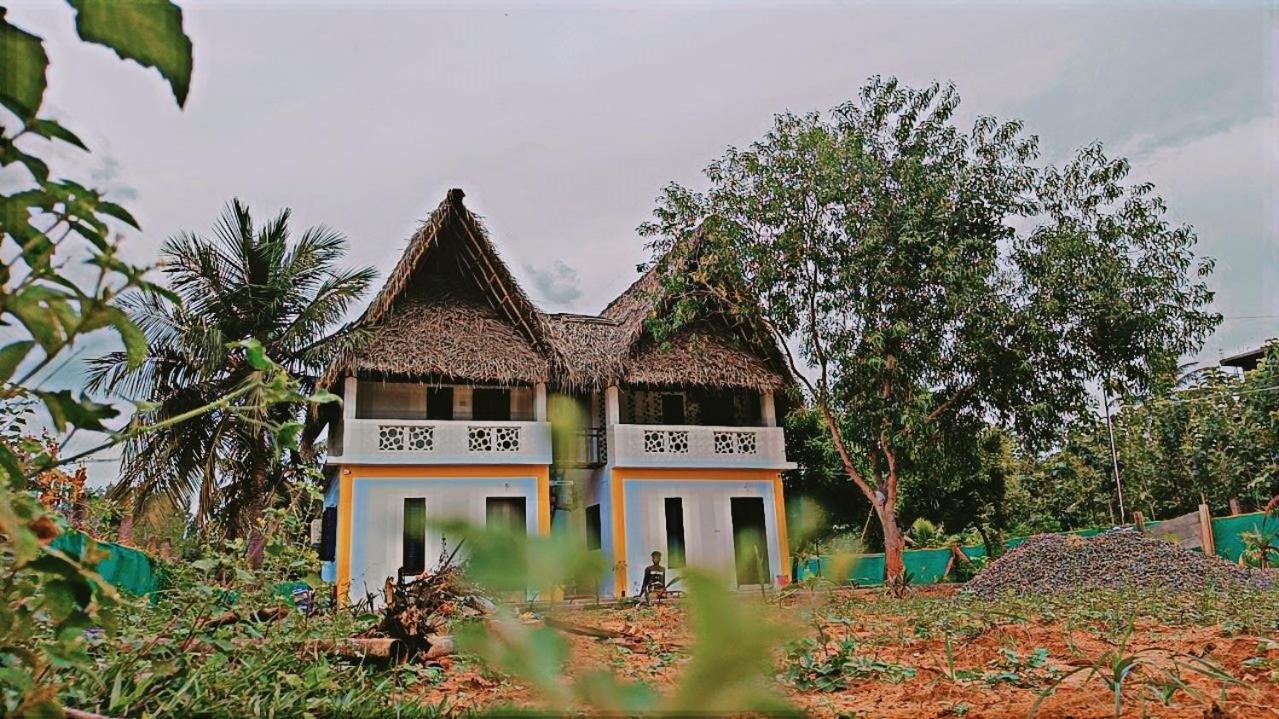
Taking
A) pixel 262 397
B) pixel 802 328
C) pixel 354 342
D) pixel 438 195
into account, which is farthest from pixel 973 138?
pixel 262 397

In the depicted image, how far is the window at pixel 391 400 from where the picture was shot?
12758mm

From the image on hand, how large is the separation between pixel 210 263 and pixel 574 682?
510 inches

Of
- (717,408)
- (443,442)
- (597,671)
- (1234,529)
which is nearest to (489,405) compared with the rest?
(443,442)

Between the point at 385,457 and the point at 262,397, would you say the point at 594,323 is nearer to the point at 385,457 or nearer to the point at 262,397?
the point at 385,457

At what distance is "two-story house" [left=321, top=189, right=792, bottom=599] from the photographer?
11828mm

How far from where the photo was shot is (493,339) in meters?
12.5

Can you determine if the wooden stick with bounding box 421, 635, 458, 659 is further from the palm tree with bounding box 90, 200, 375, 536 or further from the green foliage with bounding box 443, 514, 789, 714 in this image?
the palm tree with bounding box 90, 200, 375, 536

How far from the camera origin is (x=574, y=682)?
250mm

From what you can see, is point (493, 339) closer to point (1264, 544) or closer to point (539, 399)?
point (539, 399)

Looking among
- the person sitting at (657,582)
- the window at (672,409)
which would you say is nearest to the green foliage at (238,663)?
the person sitting at (657,582)

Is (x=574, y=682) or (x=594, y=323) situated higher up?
(x=594, y=323)

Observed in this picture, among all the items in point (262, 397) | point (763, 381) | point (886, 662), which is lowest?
point (886, 662)

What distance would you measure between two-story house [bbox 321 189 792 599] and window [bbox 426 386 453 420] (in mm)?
21

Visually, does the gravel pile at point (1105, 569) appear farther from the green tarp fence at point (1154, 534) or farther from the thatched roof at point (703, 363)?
the thatched roof at point (703, 363)
